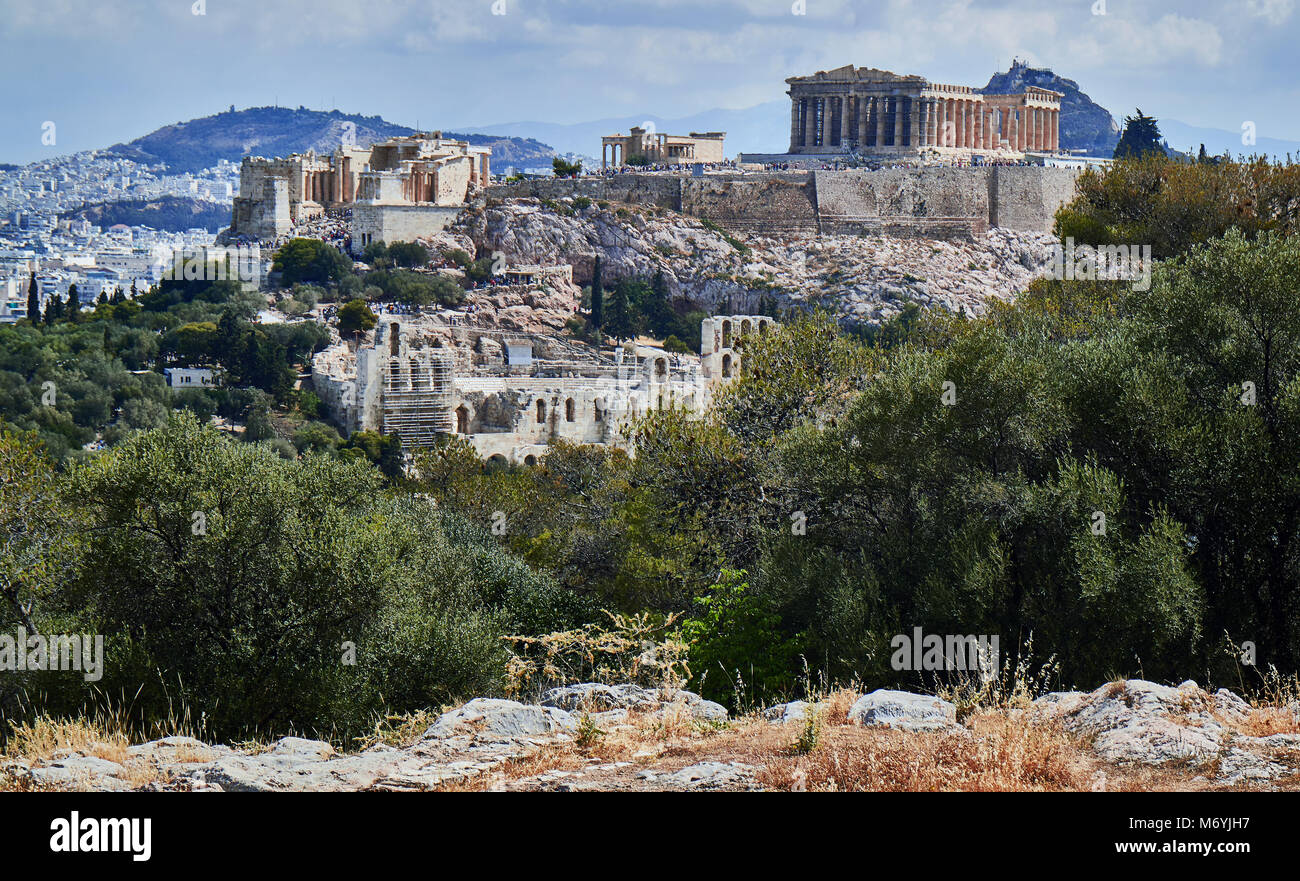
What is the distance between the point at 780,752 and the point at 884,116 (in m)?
77.1

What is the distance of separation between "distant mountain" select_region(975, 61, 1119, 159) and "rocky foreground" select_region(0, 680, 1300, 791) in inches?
6910

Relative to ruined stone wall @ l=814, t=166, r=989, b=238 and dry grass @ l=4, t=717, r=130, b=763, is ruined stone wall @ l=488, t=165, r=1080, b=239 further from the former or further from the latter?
dry grass @ l=4, t=717, r=130, b=763

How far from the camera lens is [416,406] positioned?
4966cm

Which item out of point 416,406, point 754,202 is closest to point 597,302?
point 754,202

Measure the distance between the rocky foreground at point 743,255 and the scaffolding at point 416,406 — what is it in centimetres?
2075

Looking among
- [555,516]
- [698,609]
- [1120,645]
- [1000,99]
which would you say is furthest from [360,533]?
[1000,99]

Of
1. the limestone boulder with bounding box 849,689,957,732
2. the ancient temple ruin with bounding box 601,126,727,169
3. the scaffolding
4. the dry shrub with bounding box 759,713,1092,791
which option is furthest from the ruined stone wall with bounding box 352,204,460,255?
the dry shrub with bounding box 759,713,1092,791

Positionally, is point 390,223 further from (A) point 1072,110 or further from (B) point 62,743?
(A) point 1072,110

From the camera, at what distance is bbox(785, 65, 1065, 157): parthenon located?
266 feet

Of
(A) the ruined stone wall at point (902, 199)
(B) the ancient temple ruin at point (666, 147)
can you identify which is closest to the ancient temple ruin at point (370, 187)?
(B) the ancient temple ruin at point (666, 147)

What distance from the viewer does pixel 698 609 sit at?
60.7 feet

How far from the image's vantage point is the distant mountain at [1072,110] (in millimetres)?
180562

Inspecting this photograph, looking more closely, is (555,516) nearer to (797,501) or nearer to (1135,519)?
(797,501)

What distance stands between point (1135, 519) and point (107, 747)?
9403 mm
